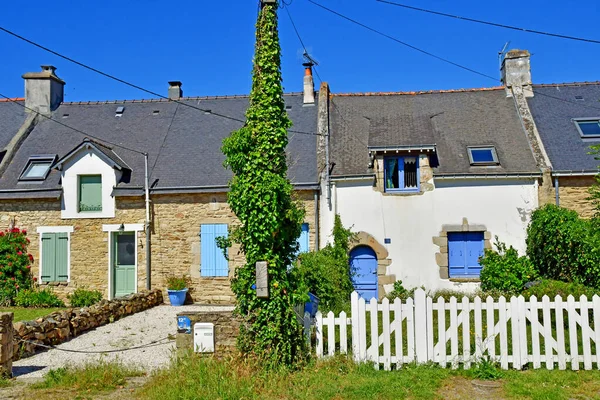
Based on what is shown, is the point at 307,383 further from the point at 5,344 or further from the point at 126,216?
the point at 126,216

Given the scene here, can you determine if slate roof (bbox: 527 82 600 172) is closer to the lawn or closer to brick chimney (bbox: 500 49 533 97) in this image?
brick chimney (bbox: 500 49 533 97)

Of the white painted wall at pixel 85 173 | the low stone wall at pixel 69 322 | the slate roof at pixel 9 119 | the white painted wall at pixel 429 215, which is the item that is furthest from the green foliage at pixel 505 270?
the slate roof at pixel 9 119

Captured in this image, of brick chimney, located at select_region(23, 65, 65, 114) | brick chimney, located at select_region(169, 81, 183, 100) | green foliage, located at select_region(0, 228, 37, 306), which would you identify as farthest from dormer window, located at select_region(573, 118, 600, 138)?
brick chimney, located at select_region(23, 65, 65, 114)

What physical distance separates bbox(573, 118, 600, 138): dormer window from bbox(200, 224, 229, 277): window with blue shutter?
1042 centimetres

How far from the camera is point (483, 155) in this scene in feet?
47.5

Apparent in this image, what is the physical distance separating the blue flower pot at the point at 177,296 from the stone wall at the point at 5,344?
22.8ft

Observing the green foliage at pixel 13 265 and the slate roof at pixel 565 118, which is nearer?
the slate roof at pixel 565 118

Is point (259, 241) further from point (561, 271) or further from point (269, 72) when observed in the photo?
point (561, 271)

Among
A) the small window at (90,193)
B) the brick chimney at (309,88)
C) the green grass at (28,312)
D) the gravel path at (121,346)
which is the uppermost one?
the brick chimney at (309,88)

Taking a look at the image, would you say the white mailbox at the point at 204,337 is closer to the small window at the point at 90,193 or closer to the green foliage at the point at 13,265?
the small window at the point at 90,193

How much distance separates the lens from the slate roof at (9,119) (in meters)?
17.0

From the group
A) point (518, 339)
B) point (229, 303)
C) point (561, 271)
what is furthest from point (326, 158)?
point (518, 339)

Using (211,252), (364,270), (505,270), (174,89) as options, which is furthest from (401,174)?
(174,89)

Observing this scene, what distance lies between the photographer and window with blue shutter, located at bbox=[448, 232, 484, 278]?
44.9ft
